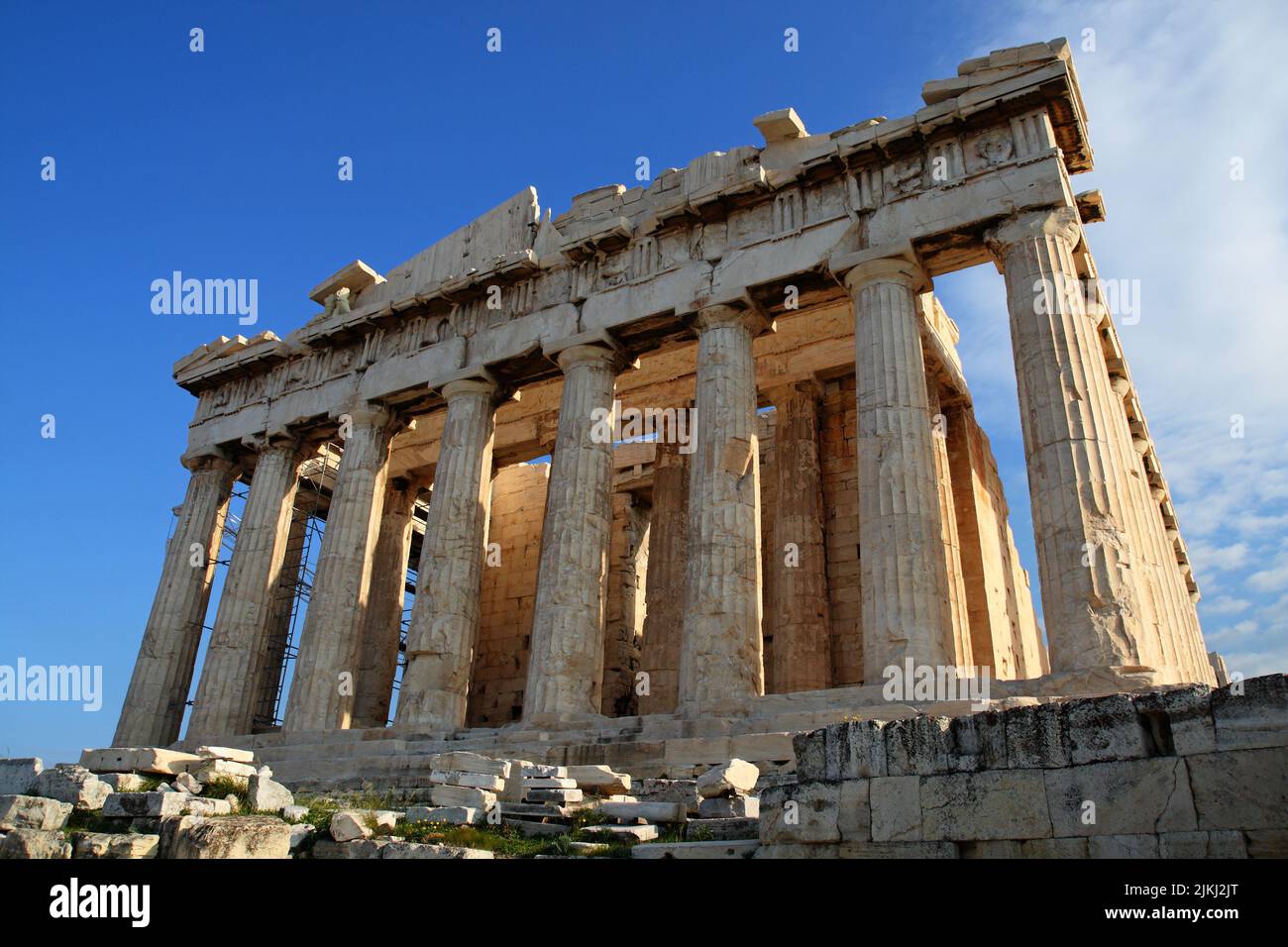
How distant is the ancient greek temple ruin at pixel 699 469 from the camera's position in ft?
42.7

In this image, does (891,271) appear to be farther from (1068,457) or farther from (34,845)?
(34,845)

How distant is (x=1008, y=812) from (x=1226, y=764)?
1.25 metres

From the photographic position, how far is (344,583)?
18719 mm

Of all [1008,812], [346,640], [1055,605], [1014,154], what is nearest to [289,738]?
[346,640]

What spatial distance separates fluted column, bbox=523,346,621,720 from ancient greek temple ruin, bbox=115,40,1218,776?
0.17 ft

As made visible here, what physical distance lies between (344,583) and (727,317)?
8949mm

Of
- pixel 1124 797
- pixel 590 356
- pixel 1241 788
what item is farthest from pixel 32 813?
pixel 590 356

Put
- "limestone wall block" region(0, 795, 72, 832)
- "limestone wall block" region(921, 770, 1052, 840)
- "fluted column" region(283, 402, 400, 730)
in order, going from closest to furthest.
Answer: "limestone wall block" region(921, 770, 1052, 840)
"limestone wall block" region(0, 795, 72, 832)
"fluted column" region(283, 402, 400, 730)

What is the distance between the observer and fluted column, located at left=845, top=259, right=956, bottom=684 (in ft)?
42.1

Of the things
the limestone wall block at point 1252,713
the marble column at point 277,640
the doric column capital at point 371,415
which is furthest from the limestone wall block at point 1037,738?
the marble column at point 277,640

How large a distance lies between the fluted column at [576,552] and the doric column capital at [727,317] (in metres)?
2.08

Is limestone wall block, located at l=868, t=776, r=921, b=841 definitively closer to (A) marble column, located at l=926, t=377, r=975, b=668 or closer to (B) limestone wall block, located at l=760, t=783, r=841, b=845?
(B) limestone wall block, located at l=760, t=783, r=841, b=845

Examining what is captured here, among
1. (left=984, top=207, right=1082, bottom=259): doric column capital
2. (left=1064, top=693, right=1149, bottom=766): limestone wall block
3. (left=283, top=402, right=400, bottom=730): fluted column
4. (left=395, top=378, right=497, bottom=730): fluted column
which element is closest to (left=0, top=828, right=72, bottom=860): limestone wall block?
(left=1064, top=693, right=1149, bottom=766): limestone wall block

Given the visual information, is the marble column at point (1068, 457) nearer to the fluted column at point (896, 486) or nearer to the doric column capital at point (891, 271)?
the doric column capital at point (891, 271)
